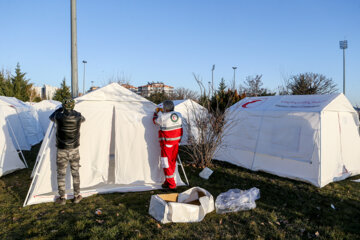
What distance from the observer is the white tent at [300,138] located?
5.51 m

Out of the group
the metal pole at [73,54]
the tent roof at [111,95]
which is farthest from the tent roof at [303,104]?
the metal pole at [73,54]

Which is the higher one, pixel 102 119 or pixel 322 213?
pixel 102 119

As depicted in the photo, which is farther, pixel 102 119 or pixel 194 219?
pixel 102 119

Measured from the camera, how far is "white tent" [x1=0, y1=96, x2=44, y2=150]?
28.4 feet

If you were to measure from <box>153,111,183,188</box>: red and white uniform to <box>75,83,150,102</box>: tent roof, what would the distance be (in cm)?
77

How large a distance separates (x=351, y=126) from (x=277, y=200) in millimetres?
3945

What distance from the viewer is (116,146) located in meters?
4.79

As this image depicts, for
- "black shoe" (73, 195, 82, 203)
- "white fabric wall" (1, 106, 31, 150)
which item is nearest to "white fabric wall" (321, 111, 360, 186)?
"black shoe" (73, 195, 82, 203)

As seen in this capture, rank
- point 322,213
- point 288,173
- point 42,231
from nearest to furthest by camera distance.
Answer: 1. point 42,231
2. point 322,213
3. point 288,173

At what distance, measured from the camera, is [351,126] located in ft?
21.1

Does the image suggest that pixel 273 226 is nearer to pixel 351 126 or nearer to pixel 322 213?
pixel 322 213

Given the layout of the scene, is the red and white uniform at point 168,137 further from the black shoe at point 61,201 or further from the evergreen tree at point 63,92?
the evergreen tree at point 63,92

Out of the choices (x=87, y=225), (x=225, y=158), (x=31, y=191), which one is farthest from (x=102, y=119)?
(x=225, y=158)

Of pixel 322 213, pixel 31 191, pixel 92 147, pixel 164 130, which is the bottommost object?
pixel 322 213
